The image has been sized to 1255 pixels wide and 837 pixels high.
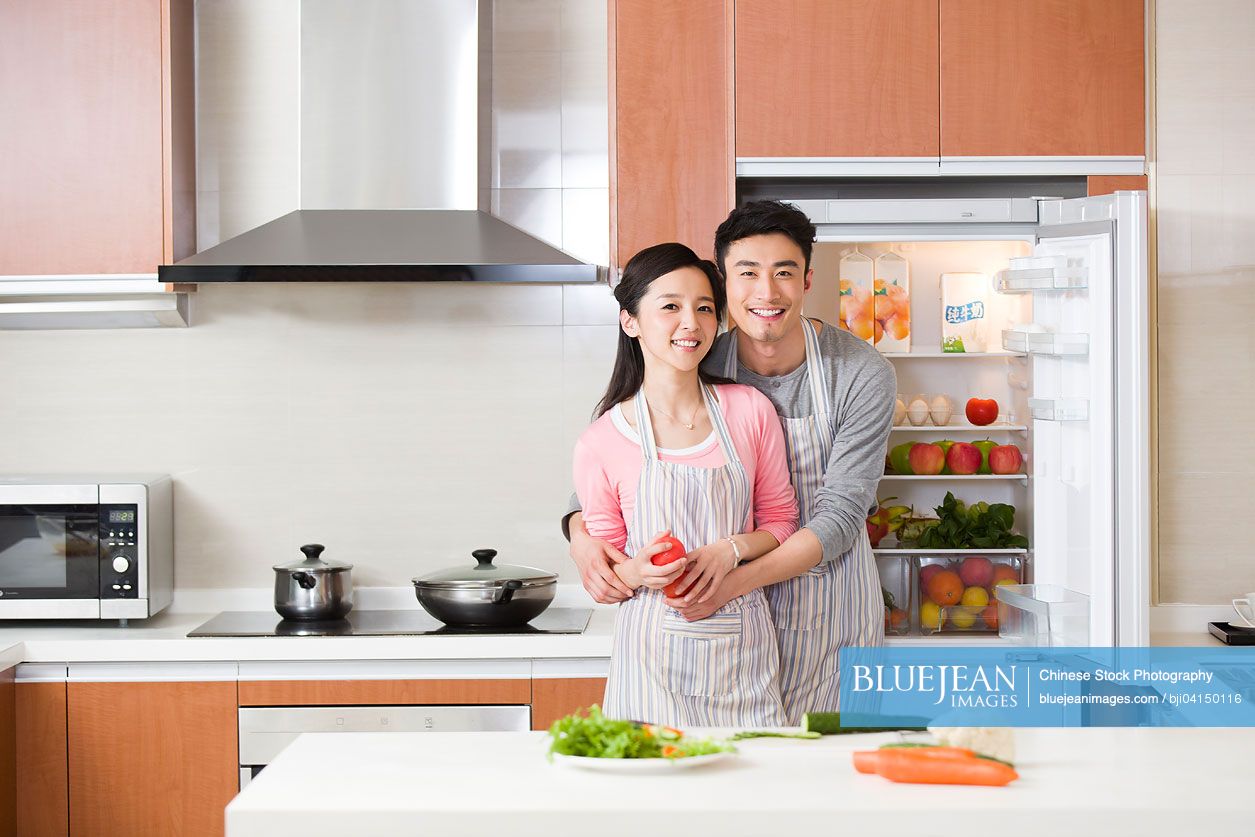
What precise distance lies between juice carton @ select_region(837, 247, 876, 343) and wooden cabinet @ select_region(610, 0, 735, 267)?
0.31 meters

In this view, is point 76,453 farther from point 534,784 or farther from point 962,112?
point 962,112

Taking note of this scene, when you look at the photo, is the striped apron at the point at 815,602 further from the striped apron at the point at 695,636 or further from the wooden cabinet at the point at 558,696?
the wooden cabinet at the point at 558,696

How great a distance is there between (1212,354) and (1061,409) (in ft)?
2.42

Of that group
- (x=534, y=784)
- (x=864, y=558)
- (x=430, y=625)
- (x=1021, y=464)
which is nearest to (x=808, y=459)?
(x=864, y=558)

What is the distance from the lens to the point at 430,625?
2.61m

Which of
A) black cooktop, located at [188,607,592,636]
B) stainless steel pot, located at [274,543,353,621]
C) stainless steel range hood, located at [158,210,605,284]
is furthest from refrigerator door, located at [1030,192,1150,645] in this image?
stainless steel pot, located at [274,543,353,621]

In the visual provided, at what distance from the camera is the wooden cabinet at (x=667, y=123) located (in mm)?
2523

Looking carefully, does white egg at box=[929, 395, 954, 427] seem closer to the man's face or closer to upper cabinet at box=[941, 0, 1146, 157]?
upper cabinet at box=[941, 0, 1146, 157]

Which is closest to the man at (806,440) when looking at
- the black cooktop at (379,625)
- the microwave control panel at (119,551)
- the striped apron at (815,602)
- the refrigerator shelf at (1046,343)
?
the striped apron at (815,602)

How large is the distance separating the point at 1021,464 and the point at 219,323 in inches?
78.1

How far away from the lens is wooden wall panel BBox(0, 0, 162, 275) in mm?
2592

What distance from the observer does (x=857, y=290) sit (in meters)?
2.45

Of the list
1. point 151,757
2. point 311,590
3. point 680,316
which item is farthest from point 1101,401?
point 151,757

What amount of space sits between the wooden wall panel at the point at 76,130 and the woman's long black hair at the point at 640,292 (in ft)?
4.21
